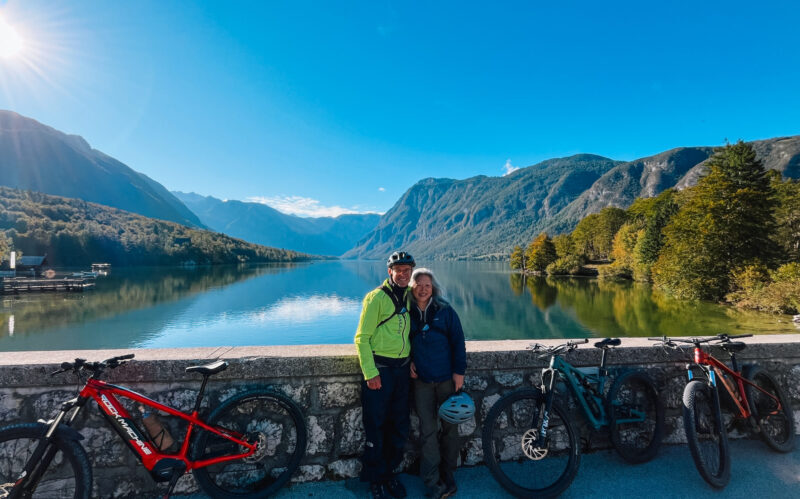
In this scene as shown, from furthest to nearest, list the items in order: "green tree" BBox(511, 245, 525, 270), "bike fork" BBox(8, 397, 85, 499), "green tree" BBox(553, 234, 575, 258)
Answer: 1. "green tree" BBox(511, 245, 525, 270)
2. "green tree" BBox(553, 234, 575, 258)
3. "bike fork" BBox(8, 397, 85, 499)

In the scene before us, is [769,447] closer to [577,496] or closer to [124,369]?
[577,496]

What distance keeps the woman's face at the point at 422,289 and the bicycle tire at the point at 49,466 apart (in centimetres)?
256

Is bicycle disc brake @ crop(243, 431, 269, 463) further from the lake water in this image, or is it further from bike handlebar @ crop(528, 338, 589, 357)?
the lake water

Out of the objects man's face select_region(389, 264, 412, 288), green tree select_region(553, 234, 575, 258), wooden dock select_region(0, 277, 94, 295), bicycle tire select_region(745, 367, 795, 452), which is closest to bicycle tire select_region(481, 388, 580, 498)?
man's face select_region(389, 264, 412, 288)

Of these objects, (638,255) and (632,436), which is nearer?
(632,436)

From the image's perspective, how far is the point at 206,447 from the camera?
9.07 feet

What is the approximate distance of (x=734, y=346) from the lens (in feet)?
10.9

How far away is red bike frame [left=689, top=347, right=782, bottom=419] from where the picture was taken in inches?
127

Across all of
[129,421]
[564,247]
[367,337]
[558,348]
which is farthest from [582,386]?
[564,247]

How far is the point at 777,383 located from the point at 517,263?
102m

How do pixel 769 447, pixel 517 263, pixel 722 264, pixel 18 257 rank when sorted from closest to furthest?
Result: 1. pixel 769 447
2. pixel 722 264
3. pixel 18 257
4. pixel 517 263

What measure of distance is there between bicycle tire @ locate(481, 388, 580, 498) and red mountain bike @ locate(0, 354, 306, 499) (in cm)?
164

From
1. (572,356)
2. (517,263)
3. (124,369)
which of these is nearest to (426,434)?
(572,356)

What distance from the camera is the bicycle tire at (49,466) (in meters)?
2.32
